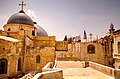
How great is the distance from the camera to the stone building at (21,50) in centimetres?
1889

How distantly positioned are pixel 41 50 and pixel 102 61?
1145cm

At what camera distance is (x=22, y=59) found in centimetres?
2248

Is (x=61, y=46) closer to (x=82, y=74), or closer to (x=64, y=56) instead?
(x=64, y=56)

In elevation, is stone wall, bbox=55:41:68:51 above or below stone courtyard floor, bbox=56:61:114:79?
above

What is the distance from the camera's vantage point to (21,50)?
22250 millimetres

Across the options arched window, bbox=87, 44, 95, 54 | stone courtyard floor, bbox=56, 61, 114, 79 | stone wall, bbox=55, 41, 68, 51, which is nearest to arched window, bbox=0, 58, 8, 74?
stone courtyard floor, bbox=56, 61, 114, 79

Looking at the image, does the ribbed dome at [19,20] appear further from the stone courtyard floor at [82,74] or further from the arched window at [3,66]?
the stone courtyard floor at [82,74]

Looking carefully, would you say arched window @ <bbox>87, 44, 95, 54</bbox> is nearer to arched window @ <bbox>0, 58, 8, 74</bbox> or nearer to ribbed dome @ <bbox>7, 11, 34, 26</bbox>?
ribbed dome @ <bbox>7, 11, 34, 26</bbox>

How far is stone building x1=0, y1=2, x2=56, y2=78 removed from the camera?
744 inches

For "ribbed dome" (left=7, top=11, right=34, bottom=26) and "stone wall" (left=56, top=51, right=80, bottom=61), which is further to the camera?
"ribbed dome" (left=7, top=11, right=34, bottom=26)

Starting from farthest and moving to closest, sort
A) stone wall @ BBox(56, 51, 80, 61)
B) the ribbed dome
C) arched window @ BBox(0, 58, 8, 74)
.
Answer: the ribbed dome < stone wall @ BBox(56, 51, 80, 61) < arched window @ BBox(0, 58, 8, 74)

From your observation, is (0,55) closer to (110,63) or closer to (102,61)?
(102,61)

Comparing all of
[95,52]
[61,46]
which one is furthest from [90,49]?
[61,46]

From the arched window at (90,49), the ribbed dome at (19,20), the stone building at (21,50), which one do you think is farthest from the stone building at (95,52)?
the ribbed dome at (19,20)
